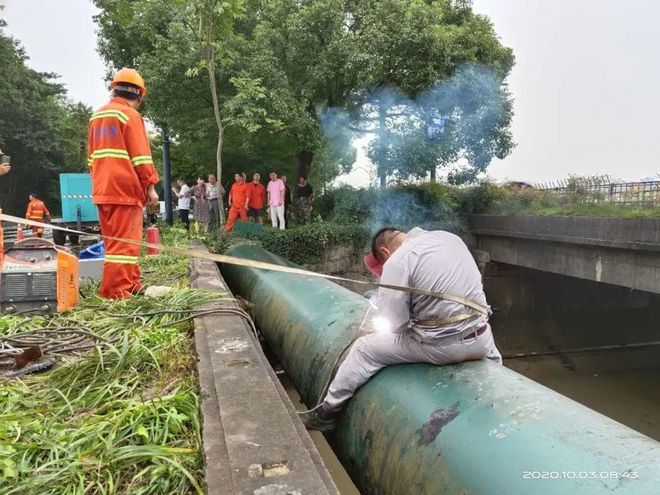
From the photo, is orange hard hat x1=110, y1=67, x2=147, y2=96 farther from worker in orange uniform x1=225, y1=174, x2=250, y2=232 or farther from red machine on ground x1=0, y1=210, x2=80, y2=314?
worker in orange uniform x1=225, y1=174, x2=250, y2=232

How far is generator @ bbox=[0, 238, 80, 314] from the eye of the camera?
338 cm

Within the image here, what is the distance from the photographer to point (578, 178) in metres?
11.5

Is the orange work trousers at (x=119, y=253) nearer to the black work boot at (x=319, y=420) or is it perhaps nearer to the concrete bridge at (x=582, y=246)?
the black work boot at (x=319, y=420)

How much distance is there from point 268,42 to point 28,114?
75.1 ft

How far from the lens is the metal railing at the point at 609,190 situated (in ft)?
28.7

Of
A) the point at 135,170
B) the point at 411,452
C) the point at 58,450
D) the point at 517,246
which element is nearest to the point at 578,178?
the point at 517,246

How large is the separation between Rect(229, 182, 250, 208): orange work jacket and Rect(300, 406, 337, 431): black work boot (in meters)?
9.71

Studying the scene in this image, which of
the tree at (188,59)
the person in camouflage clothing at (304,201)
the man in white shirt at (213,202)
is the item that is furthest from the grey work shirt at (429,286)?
the person in camouflage clothing at (304,201)

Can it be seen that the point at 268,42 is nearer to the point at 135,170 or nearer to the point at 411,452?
the point at 135,170

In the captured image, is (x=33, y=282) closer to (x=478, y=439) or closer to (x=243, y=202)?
(x=478, y=439)

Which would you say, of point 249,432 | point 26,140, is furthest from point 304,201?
point 26,140

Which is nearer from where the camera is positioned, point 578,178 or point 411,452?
point 411,452

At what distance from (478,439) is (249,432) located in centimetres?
77

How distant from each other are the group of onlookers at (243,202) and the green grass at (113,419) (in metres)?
8.77
